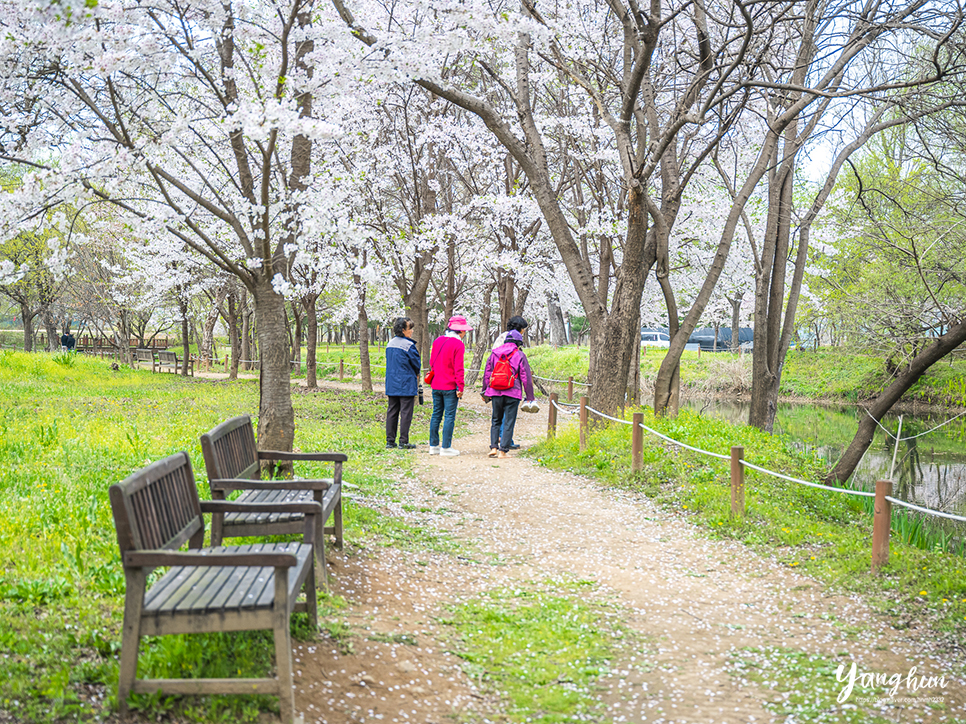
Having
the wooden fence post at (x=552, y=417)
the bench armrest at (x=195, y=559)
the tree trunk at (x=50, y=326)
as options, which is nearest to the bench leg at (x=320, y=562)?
the bench armrest at (x=195, y=559)

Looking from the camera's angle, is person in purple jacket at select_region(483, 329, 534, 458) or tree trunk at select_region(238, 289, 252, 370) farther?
tree trunk at select_region(238, 289, 252, 370)

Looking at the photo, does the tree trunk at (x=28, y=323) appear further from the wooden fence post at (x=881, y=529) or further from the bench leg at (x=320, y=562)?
the wooden fence post at (x=881, y=529)

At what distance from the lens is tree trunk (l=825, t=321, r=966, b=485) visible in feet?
28.9

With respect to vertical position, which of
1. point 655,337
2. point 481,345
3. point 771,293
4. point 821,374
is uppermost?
point 655,337

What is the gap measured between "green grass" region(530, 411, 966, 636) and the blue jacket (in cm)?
216

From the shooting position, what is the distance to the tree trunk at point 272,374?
24.5 feet

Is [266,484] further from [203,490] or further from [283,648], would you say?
[203,490]

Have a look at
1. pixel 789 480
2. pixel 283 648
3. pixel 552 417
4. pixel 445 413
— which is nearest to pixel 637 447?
pixel 789 480

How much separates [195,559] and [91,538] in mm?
2433

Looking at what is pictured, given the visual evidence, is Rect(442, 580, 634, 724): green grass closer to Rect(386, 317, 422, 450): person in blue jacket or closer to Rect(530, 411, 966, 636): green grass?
Rect(530, 411, 966, 636): green grass

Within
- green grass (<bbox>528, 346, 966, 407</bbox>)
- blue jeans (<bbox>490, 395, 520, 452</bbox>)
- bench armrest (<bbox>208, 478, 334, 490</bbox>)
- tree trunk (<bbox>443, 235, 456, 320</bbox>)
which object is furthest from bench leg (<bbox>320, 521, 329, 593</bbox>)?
green grass (<bbox>528, 346, 966, 407</bbox>)

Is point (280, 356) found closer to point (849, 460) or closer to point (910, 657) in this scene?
point (910, 657)

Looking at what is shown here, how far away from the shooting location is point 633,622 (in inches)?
200

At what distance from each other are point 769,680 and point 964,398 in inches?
858
